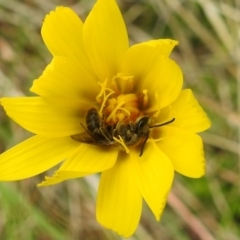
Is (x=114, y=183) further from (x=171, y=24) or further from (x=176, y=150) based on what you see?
(x=171, y=24)

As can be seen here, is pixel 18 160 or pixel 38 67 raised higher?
pixel 18 160

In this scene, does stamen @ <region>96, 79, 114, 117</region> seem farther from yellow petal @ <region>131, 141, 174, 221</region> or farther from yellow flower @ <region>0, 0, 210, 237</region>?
yellow petal @ <region>131, 141, 174, 221</region>

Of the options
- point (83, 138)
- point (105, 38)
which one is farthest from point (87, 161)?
point (105, 38)

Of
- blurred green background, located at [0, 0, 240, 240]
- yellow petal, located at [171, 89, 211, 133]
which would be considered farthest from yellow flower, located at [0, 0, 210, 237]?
blurred green background, located at [0, 0, 240, 240]

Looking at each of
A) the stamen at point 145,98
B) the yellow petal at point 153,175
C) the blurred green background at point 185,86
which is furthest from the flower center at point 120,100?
the blurred green background at point 185,86

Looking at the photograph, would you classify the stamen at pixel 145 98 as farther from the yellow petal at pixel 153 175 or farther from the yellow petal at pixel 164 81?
the yellow petal at pixel 153 175

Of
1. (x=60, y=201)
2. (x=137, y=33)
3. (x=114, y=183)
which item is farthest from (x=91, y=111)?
(x=137, y=33)
